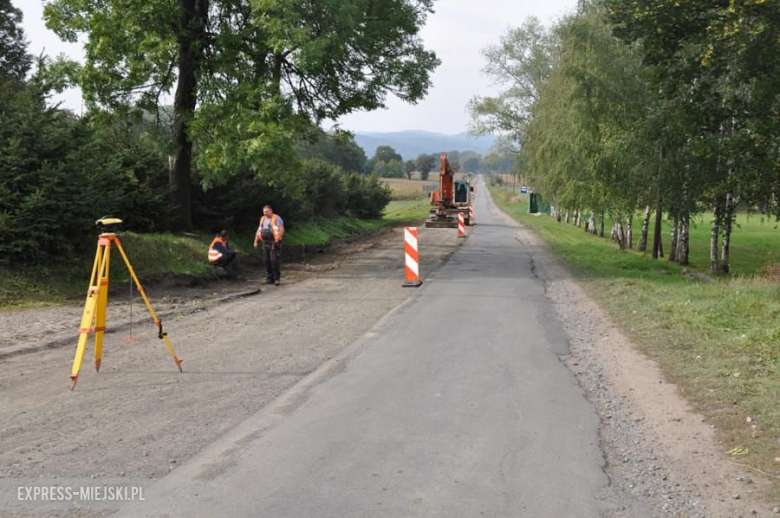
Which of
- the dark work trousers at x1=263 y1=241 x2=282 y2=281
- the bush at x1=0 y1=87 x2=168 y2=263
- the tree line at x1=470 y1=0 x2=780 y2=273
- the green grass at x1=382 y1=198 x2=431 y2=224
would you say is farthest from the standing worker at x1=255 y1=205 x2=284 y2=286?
the green grass at x1=382 y1=198 x2=431 y2=224

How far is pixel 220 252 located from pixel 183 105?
5.67 metres

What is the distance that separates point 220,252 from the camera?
52.0 ft

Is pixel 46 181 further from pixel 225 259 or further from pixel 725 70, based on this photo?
pixel 725 70

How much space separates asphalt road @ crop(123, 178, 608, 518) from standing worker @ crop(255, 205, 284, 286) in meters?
7.20

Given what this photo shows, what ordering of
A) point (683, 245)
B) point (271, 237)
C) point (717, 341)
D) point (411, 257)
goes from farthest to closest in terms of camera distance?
point (683, 245) → point (271, 237) → point (411, 257) → point (717, 341)

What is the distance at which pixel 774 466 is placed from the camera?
471 centimetres

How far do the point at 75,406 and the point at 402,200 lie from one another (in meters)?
85.2

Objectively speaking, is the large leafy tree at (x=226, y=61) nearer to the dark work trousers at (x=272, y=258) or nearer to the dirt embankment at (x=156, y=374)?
the dark work trousers at (x=272, y=258)

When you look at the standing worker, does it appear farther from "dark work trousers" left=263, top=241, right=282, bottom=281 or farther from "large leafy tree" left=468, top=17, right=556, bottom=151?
"large leafy tree" left=468, top=17, right=556, bottom=151

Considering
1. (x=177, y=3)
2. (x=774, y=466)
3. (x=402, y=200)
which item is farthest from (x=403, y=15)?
(x=402, y=200)

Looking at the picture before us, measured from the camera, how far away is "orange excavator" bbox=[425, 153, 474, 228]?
123 ft

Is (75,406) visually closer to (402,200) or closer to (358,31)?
(358,31)

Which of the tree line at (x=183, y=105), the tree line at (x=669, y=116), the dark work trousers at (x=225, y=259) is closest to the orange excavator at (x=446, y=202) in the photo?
the tree line at (x=669, y=116)

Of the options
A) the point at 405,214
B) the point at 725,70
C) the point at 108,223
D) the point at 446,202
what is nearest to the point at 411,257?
the point at 108,223
